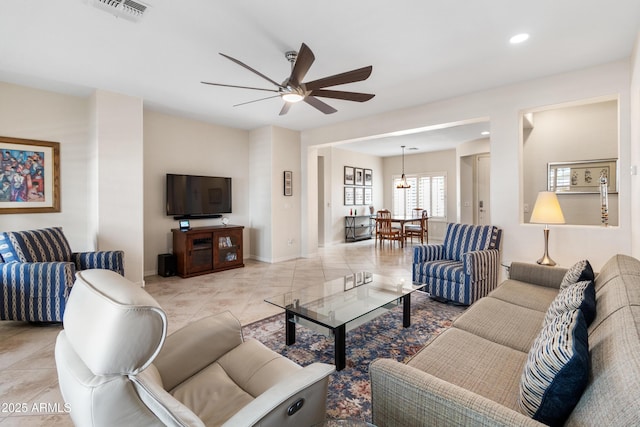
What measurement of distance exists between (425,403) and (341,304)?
1.51 m

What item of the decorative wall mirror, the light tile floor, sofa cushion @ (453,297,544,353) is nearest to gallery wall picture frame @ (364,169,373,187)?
the light tile floor

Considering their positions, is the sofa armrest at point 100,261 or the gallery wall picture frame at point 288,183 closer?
the sofa armrest at point 100,261

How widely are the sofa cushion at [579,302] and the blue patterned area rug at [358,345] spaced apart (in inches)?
43.3

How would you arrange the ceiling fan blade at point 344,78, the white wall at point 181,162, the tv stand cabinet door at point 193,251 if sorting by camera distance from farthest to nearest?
1. the white wall at point 181,162
2. the tv stand cabinet door at point 193,251
3. the ceiling fan blade at point 344,78

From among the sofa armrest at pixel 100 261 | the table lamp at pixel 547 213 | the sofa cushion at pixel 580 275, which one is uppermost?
the table lamp at pixel 547 213

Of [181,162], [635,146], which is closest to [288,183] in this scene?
[181,162]

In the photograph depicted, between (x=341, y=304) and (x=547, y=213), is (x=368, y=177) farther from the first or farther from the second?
(x=341, y=304)

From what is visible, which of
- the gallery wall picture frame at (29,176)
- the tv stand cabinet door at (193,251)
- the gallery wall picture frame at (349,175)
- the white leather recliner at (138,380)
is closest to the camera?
the white leather recliner at (138,380)

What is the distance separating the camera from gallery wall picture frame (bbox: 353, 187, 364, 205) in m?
8.91

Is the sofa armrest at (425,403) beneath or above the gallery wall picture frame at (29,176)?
beneath

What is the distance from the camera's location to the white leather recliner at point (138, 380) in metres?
0.76

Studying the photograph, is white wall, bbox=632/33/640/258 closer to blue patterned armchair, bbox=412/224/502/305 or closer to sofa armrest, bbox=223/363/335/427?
blue patterned armchair, bbox=412/224/502/305

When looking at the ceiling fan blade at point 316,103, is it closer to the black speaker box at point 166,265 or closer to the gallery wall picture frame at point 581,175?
the black speaker box at point 166,265

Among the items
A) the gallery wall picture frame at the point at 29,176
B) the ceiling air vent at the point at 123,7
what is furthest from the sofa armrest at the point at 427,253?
the gallery wall picture frame at the point at 29,176
